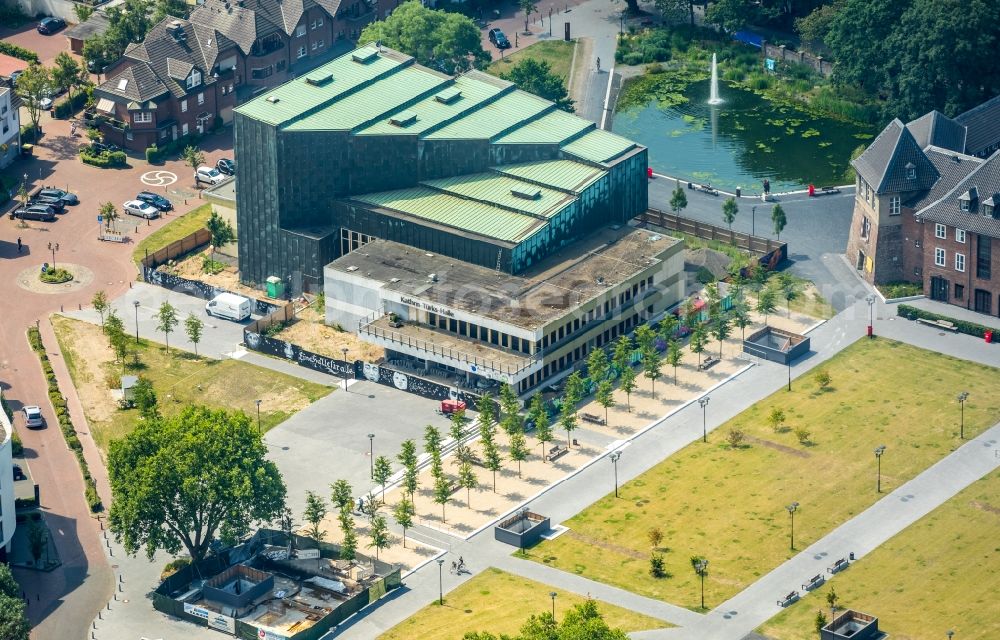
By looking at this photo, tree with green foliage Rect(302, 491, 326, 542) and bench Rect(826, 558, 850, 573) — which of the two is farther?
tree with green foliage Rect(302, 491, 326, 542)

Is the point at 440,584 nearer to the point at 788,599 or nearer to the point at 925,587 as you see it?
the point at 788,599

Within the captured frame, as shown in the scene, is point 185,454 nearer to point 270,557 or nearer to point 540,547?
point 270,557

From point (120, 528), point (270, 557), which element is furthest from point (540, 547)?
point (120, 528)

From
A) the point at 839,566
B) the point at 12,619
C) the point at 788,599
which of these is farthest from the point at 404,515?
the point at 839,566

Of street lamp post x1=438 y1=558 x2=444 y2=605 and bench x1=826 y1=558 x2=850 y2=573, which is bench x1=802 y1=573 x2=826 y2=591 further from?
street lamp post x1=438 y1=558 x2=444 y2=605

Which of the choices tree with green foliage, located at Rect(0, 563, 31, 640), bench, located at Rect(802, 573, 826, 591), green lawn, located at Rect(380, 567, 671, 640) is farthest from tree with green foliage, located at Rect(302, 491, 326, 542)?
bench, located at Rect(802, 573, 826, 591)

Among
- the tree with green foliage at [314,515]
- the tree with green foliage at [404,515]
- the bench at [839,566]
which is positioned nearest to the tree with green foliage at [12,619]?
the tree with green foliage at [314,515]

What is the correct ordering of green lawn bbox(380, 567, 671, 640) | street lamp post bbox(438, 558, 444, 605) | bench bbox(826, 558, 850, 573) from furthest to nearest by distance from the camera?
bench bbox(826, 558, 850, 573)
street lamp post bbox(438, 558, 444, 605)
green lawn bbox(380, 567, 671, 640)

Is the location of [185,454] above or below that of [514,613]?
above
